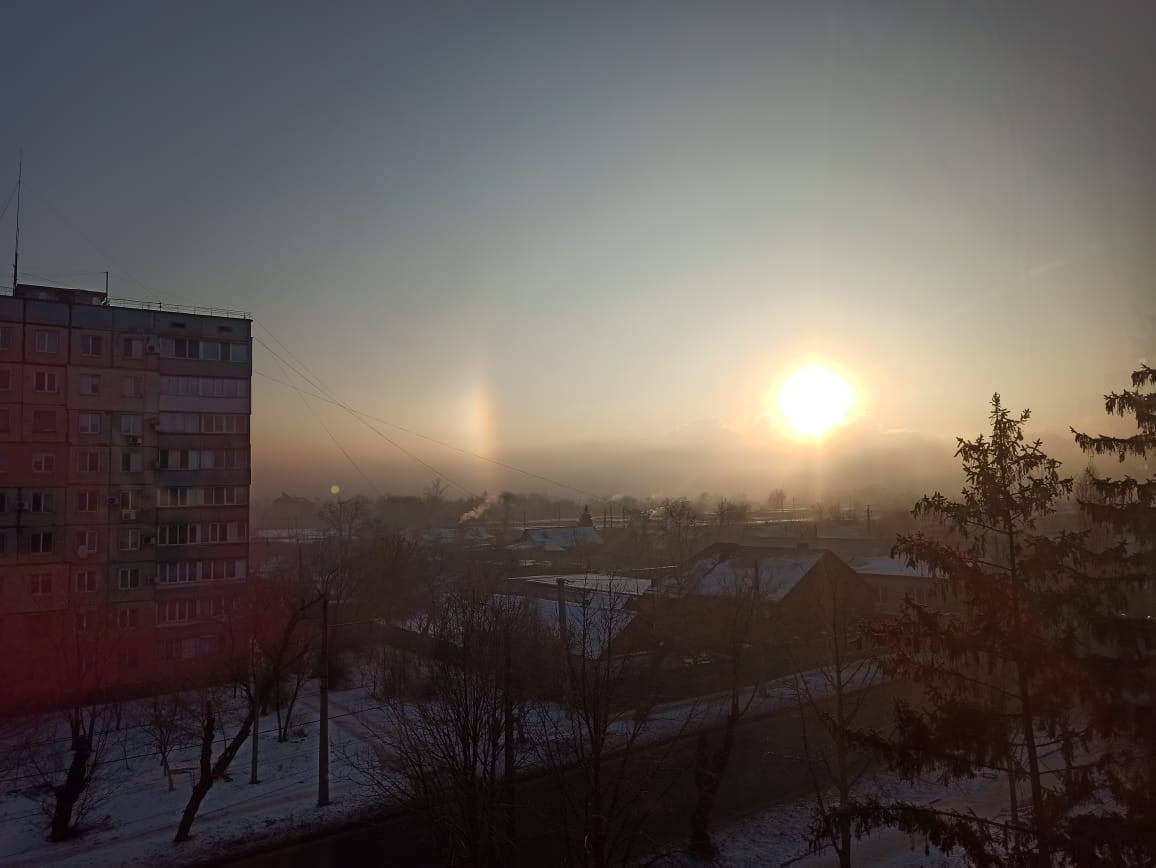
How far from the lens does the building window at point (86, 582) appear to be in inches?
991

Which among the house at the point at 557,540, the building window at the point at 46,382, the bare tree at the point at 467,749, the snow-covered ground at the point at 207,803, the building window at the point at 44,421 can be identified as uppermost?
the building window at the point at 46,382

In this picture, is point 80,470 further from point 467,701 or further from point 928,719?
point 928,719

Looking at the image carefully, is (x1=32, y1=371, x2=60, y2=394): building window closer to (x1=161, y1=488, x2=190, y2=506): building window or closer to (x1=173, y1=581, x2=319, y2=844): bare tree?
(x1=161, y1=488, x2=190, y2=506): building window

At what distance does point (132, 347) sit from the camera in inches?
1091

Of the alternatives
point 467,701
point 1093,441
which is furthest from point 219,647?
point 1093,441

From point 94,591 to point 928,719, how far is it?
2738 cm

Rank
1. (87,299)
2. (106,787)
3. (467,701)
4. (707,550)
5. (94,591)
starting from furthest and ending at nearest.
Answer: (707,550), (87,299), (94,591), (106,787), (467,701)

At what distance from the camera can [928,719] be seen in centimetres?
856

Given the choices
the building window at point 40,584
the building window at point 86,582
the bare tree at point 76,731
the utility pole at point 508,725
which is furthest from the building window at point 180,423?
the utility pole at point 508,725

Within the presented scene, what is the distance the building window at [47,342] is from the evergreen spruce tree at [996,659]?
28663 mm

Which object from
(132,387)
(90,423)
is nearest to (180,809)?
(90,423)

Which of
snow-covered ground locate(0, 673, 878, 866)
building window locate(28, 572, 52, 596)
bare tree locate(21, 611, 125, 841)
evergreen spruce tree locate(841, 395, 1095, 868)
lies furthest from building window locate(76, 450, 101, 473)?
evergreen spruce tree locate(841, 395, 1095, 868)

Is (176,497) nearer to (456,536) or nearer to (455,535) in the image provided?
(456,536)

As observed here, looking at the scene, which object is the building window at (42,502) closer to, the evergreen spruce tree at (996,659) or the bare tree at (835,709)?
the bare tree at (835,709)
